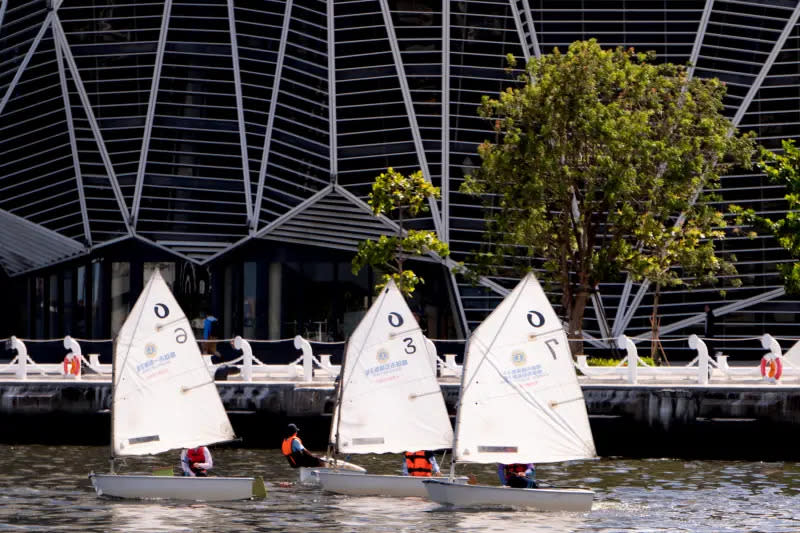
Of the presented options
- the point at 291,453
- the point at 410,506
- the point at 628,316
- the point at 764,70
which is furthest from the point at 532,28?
the point at 410,506

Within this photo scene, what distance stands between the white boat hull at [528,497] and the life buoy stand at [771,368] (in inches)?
532

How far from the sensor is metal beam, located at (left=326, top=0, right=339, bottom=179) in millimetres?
61906

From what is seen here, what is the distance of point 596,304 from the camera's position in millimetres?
61625

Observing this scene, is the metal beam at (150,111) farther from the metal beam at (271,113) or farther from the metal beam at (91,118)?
the metal beam at (271,113)

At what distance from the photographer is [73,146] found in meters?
64.8

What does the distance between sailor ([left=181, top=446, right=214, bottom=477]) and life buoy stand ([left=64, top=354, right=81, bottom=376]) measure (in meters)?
12.1

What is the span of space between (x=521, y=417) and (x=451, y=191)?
30119 mm

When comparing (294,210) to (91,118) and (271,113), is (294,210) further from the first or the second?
(91,118)

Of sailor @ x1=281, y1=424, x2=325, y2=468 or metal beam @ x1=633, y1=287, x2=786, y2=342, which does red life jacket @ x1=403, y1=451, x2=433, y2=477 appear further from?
metal beam @ x1=633, y1=287, x2=786, y2=342

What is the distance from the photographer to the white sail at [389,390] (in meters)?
36.0

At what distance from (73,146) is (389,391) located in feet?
106

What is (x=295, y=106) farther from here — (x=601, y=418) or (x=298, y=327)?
(x=601, y=418)

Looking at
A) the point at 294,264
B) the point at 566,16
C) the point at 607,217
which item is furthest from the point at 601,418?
the point at 294,264

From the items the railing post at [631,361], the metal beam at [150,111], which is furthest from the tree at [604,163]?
the metal beam at [150,111]
